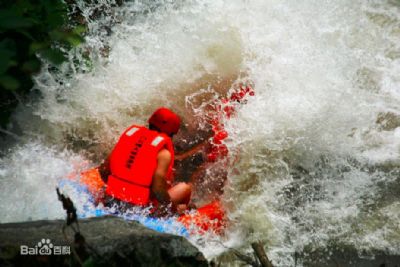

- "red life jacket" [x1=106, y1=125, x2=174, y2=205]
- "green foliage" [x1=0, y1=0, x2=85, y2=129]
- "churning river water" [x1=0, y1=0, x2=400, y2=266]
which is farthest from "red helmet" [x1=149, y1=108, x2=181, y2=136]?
"churning river water" [x1=0, y1=0, x2=400, y2=266]

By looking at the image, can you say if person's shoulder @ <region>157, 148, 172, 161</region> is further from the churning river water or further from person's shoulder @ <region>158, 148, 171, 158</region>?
the churning river water

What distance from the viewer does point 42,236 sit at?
2.66 meters

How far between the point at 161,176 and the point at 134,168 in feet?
0.96

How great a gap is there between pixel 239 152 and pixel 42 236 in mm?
3429

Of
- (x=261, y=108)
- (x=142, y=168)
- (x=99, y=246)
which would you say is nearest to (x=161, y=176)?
(x=142, y=168)

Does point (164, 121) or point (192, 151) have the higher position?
point (164, 121)

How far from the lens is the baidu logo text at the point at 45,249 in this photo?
2199mm

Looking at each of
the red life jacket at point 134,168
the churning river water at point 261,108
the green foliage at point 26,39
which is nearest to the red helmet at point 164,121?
the red life jacket at point 134,168

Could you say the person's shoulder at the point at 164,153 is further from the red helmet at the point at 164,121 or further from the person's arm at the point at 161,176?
the red helmet at the point at 164,121

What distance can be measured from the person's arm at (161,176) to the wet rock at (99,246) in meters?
1.12

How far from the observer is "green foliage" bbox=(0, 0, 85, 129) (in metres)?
1.62

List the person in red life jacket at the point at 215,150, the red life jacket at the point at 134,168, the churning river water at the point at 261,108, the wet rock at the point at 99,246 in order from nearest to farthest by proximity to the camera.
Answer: the wet rock at the point at 99,246, the red life jacket at the point at 134,168, the churning river water at the point at 261,108, the person in red life jacket at the point at 215,150

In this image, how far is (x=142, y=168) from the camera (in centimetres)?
407

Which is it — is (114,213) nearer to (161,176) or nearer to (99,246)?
(161,176)
